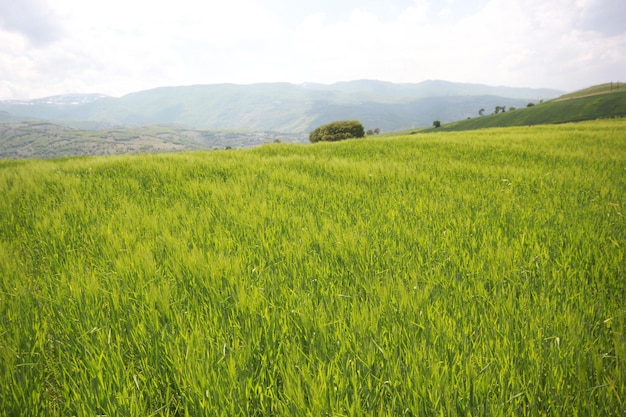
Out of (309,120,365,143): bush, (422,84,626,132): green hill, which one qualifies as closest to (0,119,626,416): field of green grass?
(309,120,365,143): bush

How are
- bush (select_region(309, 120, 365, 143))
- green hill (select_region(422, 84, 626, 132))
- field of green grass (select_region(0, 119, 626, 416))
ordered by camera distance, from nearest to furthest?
field of green grass (select_region(0, 119, 626, 416)), bush (select_region(309, 120, 365, 143)), green hill (select_region(422, 84, 626, 132))

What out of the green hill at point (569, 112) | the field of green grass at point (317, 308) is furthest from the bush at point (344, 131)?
A: the green hill at point (569, 112)

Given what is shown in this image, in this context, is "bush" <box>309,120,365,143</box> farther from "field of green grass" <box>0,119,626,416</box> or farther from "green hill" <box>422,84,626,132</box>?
"green hill" <box>422,84,626,132</box>

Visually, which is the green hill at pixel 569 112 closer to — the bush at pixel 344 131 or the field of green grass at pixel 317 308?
the bush at pixel 344 131

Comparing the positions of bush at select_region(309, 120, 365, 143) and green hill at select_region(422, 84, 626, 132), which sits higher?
green hill at select_region(422, 84, 626, 132)

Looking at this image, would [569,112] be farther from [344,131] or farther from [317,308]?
[317,308]

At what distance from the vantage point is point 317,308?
189 cm

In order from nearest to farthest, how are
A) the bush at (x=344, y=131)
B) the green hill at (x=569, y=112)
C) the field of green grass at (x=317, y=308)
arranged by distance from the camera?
the field of green grass at (x=317, y=308)
the bush at (x=344, y=131)
the green hill at (x=569, y=112)

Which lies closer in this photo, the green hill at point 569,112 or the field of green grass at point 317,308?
the field of green grass at point 317,308

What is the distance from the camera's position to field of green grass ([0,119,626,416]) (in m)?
1.34

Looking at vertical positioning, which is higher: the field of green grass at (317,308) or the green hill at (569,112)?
the green hill at (569,112)

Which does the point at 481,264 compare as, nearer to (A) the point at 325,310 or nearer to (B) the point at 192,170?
(A) the point at 325,310

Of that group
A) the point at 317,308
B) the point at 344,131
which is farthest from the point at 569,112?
the point at 317,308

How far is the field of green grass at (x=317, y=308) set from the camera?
52.8 inches
